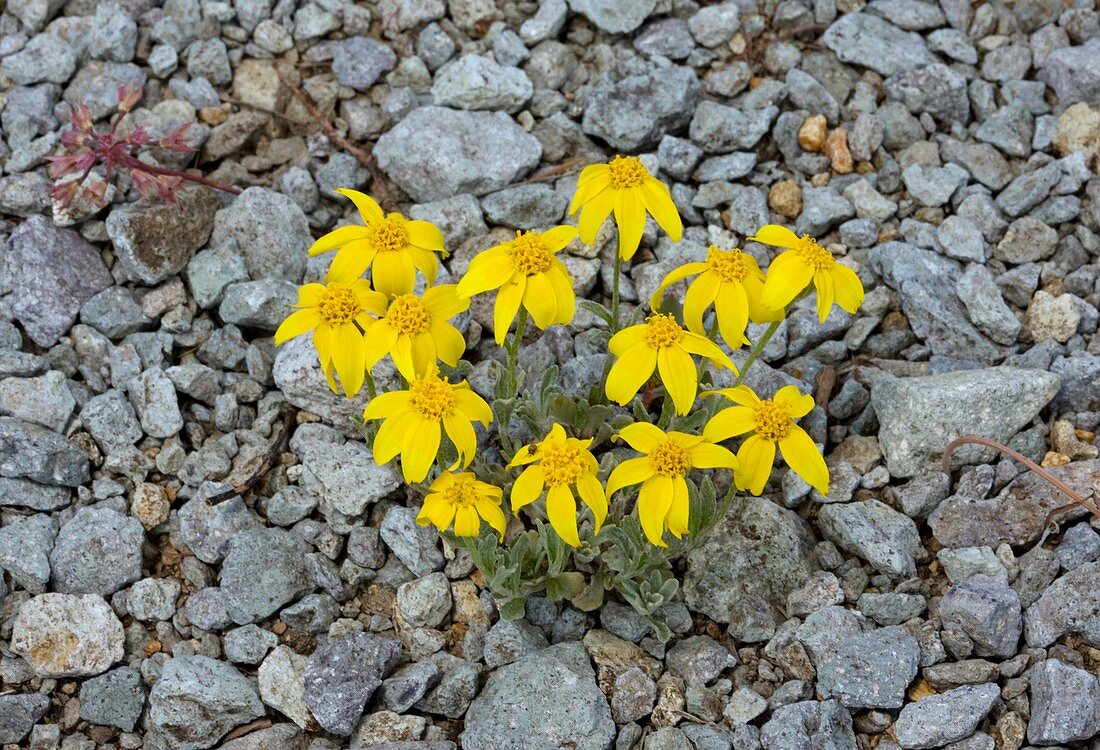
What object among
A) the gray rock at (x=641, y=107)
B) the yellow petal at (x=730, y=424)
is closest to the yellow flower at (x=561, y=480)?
the yellow petal at (x=730, y=424)

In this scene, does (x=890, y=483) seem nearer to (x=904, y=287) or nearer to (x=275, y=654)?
(x=904, y=287)

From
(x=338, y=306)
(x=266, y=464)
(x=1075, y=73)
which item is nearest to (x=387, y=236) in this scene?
(x=338, y=306)

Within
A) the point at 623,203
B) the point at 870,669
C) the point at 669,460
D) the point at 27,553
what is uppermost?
the point at 623,203

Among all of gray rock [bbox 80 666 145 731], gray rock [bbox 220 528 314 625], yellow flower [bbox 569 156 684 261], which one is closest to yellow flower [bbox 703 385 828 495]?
yellow flower [bbox 569 156 684 261]

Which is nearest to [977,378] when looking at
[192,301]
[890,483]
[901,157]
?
[890,483]

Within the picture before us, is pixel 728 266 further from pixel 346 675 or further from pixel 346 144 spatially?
pixel 346 144

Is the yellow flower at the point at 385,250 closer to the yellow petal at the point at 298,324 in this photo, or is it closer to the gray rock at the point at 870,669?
the yellow petal at the point at 298,324
